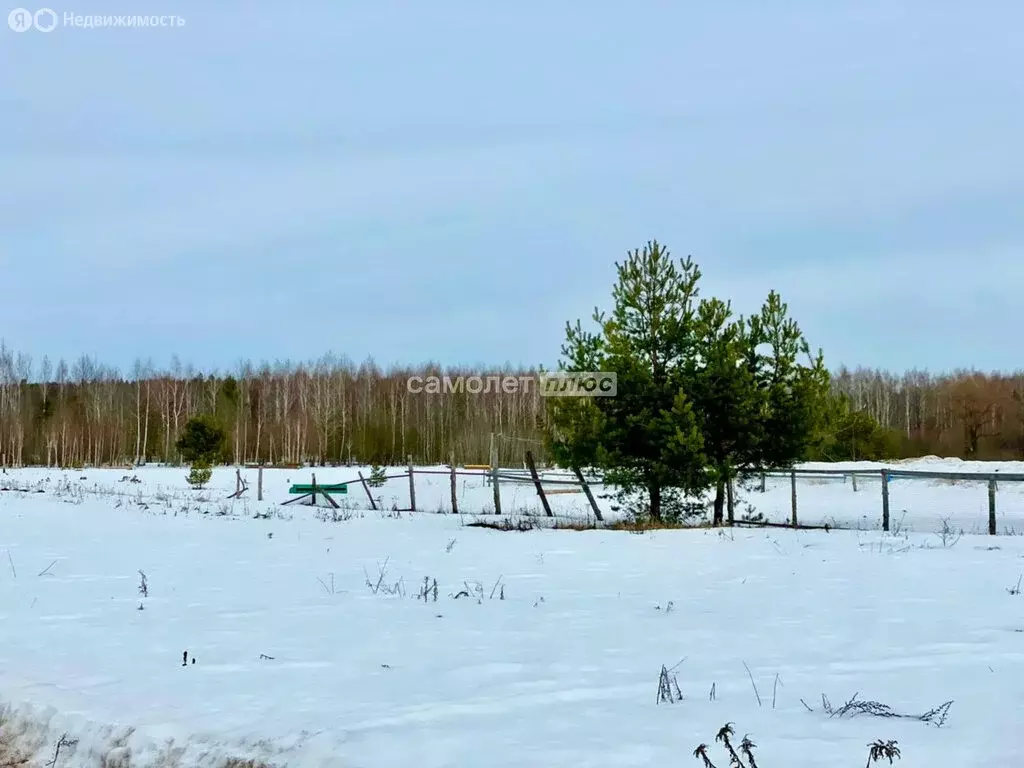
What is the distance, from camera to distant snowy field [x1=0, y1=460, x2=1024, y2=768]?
4.32 m

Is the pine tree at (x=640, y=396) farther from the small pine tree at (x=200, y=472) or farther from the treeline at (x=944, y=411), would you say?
the treeline at (x=944, y=411)

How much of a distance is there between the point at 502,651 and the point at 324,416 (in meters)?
67.8

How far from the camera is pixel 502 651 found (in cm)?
611

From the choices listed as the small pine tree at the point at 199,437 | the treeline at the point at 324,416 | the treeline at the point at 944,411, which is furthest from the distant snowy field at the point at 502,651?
the treeline at the point at 324,416

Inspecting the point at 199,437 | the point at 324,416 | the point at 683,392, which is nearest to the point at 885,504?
the point at 683,392

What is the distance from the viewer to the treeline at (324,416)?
6631cm

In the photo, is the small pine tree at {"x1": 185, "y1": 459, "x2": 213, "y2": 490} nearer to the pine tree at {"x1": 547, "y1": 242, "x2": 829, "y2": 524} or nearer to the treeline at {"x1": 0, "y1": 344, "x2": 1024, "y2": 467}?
the pine tree at {"x1": 547, "y1": 242, "x2": 829, "y2": 524}

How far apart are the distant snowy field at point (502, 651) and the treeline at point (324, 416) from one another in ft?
162

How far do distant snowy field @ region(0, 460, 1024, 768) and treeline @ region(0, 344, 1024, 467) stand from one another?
49387 mm

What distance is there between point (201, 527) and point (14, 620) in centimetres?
809

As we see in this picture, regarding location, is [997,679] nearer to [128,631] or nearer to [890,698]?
[890,698]

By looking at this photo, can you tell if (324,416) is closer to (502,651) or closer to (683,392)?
(683,392)

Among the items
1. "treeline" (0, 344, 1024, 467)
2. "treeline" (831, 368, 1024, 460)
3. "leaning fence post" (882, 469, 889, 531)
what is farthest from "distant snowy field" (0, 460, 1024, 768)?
"treeline" (0, 344, 1024, 467)

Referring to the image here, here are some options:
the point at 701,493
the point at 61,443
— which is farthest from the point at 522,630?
the point at 61,443
